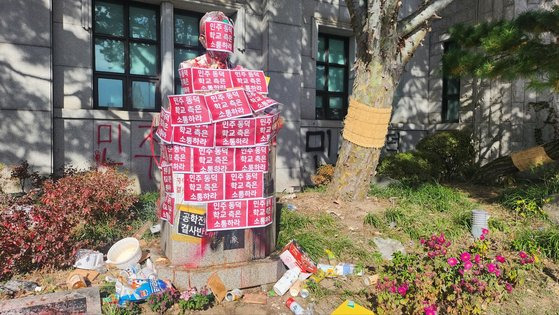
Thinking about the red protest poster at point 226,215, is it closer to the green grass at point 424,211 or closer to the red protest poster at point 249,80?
the red protest poster at point 249,80

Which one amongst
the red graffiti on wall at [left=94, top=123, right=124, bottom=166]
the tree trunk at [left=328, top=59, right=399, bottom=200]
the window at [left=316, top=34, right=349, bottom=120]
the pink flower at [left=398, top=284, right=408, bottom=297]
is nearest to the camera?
the pink flower at [left=398, top=284, right=408, bottom=297]

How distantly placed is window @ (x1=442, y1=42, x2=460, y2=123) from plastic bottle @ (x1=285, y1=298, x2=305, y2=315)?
8490mm

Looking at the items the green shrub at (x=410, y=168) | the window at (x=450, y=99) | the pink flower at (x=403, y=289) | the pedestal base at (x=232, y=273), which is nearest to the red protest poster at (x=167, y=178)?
the pedestal base at (x=232, y=273)

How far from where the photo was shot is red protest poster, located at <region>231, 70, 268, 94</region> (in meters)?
3.87

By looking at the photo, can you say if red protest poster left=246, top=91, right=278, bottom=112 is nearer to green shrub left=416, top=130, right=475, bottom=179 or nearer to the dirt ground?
the dirt ground

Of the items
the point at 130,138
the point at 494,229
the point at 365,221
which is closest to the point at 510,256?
the point at 494,229

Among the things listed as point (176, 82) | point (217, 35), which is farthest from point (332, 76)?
point (217, 35)

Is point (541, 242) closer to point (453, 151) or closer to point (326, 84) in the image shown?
point (453, 151)

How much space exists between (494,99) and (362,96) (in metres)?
4.97

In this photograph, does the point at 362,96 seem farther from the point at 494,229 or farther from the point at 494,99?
the point at 494,99

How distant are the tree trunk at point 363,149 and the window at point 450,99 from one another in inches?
215

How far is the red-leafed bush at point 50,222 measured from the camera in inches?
143

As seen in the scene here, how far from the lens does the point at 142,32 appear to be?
288 inches

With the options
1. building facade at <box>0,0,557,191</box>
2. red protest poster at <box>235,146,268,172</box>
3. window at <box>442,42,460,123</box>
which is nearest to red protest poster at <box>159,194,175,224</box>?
red protest poster at <box>235,146,268,172</box>
